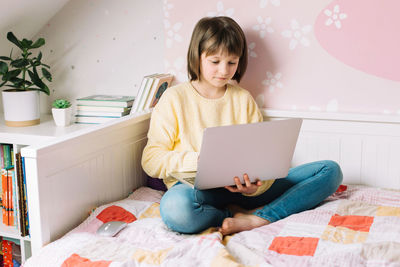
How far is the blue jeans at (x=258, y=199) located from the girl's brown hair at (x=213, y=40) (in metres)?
0.45

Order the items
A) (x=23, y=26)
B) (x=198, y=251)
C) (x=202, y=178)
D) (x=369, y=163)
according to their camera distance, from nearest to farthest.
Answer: (x=198, y=251) → (x=202, y=178) → (x=369, y=163) → (x=23, y=26)

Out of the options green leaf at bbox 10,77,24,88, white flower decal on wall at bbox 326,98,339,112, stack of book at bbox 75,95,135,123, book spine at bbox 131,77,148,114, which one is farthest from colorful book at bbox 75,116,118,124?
white flower decal on wall at bbox 326,98,339,112

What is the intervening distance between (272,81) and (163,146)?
1.80 feet

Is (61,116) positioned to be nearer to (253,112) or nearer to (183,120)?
(183,120)

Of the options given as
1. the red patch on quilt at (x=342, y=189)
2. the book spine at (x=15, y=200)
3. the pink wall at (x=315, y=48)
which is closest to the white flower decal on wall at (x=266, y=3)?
the pink wall at (x=315, y=48)

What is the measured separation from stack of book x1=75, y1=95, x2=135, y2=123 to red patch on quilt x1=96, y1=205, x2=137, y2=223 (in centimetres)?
47

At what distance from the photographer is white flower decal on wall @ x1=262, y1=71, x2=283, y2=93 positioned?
5.97 ft

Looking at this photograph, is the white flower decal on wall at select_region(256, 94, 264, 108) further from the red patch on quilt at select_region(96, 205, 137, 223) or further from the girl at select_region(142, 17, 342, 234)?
the red patch on quilt at select_region(96, 205, 137, 223)

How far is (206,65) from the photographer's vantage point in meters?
1.60

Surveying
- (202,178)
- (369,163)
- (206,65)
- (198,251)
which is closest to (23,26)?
(206,65)

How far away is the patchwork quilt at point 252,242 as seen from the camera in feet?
3.65

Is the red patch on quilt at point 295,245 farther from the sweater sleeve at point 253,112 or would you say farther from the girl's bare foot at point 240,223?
the sweater sleeve at point 253,112

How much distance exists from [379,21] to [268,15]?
1.32 feet

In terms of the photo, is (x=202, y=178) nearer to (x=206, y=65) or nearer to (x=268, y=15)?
(x=206, y=65)
